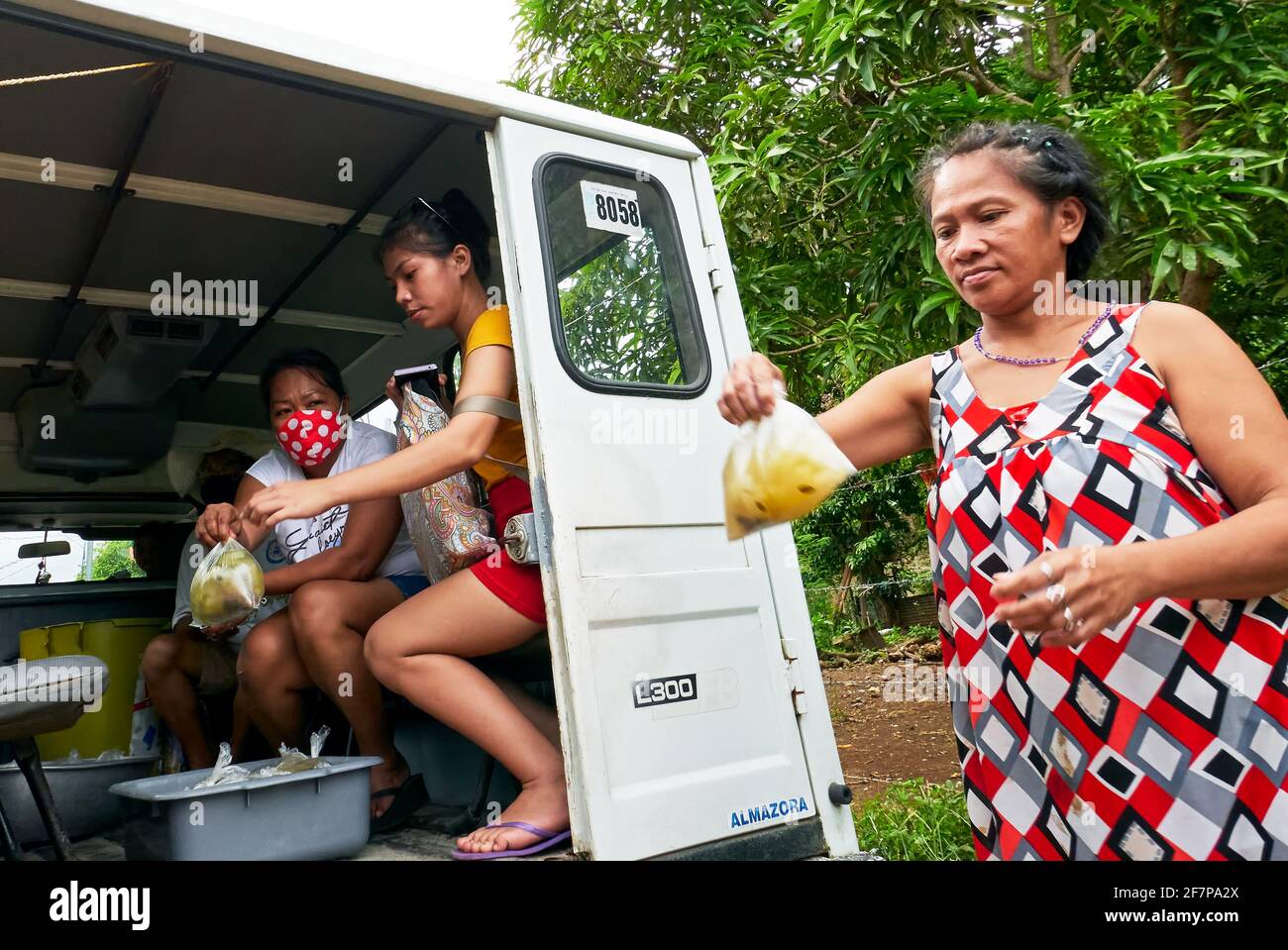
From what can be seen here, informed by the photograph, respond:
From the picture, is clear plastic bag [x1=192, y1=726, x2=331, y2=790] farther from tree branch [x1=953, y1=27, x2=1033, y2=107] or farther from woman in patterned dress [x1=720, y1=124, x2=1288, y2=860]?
tree branch [x1=953, y1=27, x2=1033, y2=107]

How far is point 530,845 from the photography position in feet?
7.94

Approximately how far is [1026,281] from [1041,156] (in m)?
0.22

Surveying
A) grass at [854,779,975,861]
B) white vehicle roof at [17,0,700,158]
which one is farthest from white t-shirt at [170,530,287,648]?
grass at [854,779,975,861]

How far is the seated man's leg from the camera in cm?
400

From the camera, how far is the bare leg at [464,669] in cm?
260

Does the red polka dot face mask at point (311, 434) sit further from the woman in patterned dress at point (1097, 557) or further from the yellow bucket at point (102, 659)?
the woman in patterned dress at point (1097, 557)

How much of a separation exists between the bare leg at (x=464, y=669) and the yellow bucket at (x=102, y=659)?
7.56ft

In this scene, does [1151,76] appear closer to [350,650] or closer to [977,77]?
[977,77]

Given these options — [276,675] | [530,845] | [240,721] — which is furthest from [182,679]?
[530,845]

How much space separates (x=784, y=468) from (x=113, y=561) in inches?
188

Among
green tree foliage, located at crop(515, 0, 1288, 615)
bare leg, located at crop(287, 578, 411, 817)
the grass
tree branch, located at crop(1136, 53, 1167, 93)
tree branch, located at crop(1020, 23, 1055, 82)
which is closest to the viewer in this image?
bare leg, located at crop(287, 578, 411, 817)

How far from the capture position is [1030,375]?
156 cm

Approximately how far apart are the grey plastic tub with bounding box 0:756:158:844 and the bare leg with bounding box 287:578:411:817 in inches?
38.8

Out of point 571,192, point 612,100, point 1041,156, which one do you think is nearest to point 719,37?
point 612,100
